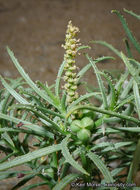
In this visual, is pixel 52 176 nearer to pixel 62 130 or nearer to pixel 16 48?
pixel 62 130

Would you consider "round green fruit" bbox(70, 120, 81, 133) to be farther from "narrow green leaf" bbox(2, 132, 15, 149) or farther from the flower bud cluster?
"narrow green leaf" bbox(2, 132, 15, 149)

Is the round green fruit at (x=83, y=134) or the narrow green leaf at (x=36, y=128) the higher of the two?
the narrow green leaf at (x=36, y=128)

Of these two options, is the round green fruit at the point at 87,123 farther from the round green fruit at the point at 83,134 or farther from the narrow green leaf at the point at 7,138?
the narrow green leaf at the point at 7,138

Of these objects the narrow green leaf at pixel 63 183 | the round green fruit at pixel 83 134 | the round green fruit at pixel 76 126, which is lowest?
the narrow green leaf at pixel 63 183

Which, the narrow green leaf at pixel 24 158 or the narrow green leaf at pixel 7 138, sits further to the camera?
the narrow green leaf at pixel 7 138

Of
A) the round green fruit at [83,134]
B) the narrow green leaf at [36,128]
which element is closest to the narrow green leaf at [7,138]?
the narrow green leaf at [36,128]

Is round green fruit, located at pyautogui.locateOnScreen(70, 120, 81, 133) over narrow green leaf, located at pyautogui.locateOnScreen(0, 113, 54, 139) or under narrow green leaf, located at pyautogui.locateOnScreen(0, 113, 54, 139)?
under

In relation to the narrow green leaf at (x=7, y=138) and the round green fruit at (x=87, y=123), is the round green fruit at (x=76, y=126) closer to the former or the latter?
the round green fruit at (x=87, y=123)

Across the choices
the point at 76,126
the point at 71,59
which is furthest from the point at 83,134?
the point at 71,59

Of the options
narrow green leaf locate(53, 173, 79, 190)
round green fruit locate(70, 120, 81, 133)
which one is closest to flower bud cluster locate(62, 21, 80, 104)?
round green fruit locate(70, 120, 81, 133)

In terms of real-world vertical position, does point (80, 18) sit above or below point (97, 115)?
above

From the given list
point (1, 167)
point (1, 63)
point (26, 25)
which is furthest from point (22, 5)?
point (1, 167)
